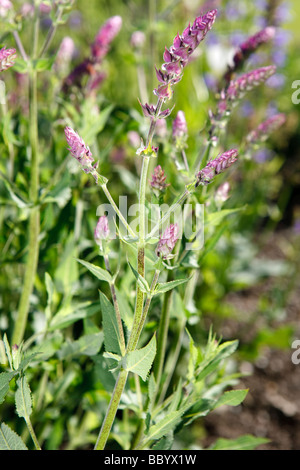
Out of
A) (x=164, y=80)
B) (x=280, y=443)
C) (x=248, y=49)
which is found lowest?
(x=280, y=443)

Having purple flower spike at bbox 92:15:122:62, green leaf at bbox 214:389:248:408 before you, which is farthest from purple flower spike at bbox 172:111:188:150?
green leaf at bbox 214:389:248:408

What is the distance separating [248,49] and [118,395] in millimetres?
921

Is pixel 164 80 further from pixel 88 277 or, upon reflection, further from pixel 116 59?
pixel 116 59

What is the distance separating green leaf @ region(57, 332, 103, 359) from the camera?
1.18 m

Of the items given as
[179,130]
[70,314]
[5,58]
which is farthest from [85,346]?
[5,58]

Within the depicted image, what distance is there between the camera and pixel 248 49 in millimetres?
1235

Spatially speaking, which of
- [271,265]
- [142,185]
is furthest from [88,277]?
[271,265]

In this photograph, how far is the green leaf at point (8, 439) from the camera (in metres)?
0.95

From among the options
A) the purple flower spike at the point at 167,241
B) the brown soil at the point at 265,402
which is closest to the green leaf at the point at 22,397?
the purple flower spike at the point at 167,241

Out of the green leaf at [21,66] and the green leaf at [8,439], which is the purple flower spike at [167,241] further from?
the green leaf at [21,66]

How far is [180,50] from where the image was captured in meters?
0.76

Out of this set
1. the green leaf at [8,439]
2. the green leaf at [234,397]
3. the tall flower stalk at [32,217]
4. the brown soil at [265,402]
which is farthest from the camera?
the brown soil at [265,402]

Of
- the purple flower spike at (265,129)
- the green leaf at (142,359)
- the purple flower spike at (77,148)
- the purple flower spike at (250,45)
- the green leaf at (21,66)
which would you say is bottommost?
the green leaf at (142,359)

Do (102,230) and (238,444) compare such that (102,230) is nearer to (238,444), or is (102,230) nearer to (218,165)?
(218,165)
